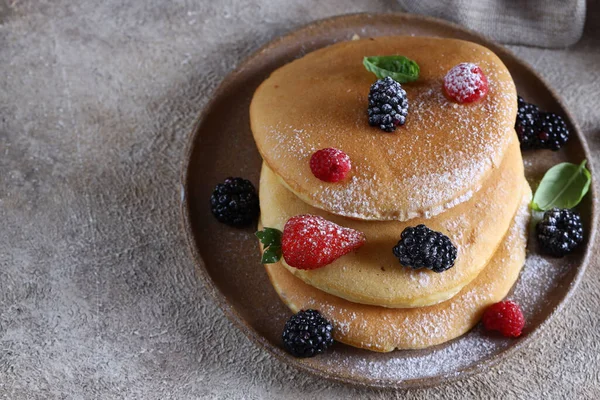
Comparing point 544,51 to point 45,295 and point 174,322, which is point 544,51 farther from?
point 45,295

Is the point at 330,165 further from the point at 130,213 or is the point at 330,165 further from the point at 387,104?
the point at 130,213

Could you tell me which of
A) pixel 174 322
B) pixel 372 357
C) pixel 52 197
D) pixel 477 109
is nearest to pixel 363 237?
pixel 372 357

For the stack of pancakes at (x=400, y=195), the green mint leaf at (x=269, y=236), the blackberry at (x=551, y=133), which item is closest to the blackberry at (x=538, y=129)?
the blackberry at (x=551, y=133)

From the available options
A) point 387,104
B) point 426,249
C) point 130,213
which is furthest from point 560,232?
point 130,213

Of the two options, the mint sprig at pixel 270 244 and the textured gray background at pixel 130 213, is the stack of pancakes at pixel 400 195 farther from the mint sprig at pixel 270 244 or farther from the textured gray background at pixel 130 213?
the textured gray background at pixel 130 213

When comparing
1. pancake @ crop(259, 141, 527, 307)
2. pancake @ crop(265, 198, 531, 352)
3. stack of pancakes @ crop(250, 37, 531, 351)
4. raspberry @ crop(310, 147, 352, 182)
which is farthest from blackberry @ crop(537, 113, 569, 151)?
raspberry @ crop(310, 147, 352, 182)

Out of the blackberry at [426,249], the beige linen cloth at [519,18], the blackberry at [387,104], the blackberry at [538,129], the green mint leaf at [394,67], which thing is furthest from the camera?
the beige linen cloth at [519,18]
